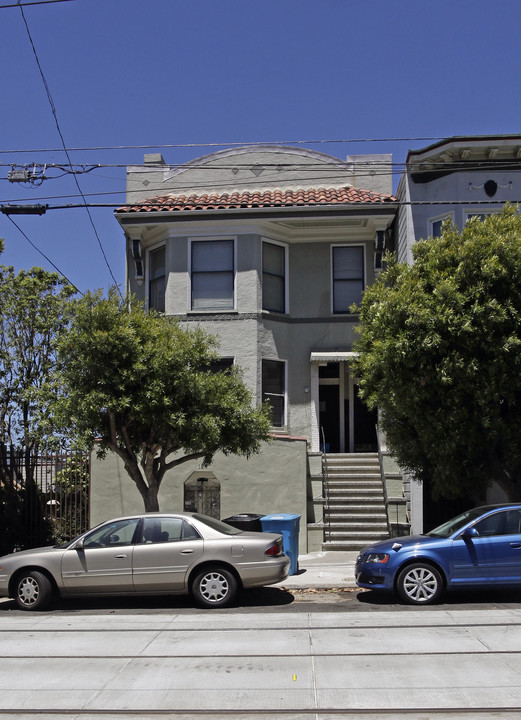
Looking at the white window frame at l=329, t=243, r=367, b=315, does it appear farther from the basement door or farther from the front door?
the basement door

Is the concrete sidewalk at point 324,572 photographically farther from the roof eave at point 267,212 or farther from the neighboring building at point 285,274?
the roof eave at point 267,212

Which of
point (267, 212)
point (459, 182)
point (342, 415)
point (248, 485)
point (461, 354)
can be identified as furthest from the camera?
point (342, 415)

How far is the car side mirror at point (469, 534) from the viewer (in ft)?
33.4

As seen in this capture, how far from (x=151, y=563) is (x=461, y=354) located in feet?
18.5

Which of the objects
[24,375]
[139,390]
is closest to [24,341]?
[24,375]

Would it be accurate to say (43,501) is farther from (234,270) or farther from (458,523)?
(458,523)

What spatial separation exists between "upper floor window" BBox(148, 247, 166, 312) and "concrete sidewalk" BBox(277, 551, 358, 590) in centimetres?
757

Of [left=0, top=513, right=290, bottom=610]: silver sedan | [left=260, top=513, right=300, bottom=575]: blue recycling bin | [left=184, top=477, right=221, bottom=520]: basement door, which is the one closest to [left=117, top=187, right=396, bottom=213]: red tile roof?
[left=184, top=477, right=221, bottom=520]: basement door

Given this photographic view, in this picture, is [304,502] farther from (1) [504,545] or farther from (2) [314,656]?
(2) [314,656]

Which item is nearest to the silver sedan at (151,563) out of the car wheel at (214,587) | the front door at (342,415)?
the car wheel at (214,587)

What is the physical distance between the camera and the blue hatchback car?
33.2 feet

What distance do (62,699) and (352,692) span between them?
2564 mm

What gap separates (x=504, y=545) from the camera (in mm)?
10203

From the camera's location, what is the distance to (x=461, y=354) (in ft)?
37.8
